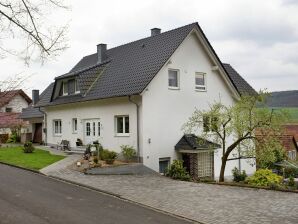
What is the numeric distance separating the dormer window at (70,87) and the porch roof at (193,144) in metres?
8.68

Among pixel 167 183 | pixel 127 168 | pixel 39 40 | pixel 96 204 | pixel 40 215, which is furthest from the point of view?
pixel 127 168

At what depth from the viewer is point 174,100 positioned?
24281 millimetres

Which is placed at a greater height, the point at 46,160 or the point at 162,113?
the point at 162,113

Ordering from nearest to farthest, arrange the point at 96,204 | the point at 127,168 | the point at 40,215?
the point at 40,215 < the point at 96,204 < the point at 127,168

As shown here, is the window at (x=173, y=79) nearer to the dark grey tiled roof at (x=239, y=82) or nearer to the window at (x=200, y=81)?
the window at (x=200, y=81)

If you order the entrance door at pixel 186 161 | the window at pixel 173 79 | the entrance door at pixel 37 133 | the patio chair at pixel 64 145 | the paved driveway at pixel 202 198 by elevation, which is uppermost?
the window at pixel 173 79

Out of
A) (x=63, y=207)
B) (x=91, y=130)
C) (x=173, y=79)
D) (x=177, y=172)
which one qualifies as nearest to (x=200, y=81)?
(x=173, y=79)

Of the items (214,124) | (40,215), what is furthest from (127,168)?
(40,215)

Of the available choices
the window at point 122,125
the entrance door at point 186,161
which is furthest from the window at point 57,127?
the entrance door at point 186,161

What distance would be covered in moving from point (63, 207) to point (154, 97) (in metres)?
11.4

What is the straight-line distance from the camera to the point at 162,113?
77.1 ft

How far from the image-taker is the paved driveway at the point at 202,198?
473 inches

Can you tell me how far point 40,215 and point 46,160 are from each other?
41.8 feet

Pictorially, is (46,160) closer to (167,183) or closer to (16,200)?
(167,183)
